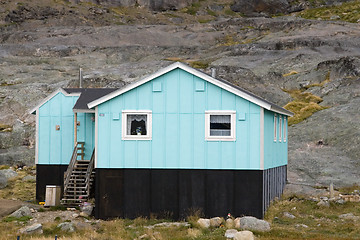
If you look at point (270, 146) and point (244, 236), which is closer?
point (244, 236)

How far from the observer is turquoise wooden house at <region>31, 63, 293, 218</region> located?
24.1 m

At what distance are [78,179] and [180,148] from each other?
554 cm

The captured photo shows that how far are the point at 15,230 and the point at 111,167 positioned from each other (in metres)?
4.95

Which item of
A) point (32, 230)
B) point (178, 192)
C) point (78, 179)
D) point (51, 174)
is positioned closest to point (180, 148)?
point (178, 192)

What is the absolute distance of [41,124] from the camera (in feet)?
98.6

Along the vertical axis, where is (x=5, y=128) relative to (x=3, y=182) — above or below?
above

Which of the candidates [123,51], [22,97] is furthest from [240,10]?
[22,97]

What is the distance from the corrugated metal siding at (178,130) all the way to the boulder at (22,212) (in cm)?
353

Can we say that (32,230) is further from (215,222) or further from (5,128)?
(5,128)

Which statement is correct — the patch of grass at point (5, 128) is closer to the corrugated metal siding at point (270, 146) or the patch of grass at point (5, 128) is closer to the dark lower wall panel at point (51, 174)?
the dark lower wall panel at point (51, 174)

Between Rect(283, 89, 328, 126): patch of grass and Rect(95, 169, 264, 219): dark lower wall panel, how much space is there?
29659 mm

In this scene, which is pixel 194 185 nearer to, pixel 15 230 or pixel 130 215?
pixel 130 215

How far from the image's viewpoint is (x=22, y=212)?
82.2 feet

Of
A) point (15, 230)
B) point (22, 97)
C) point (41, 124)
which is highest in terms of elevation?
point (22, 97)
